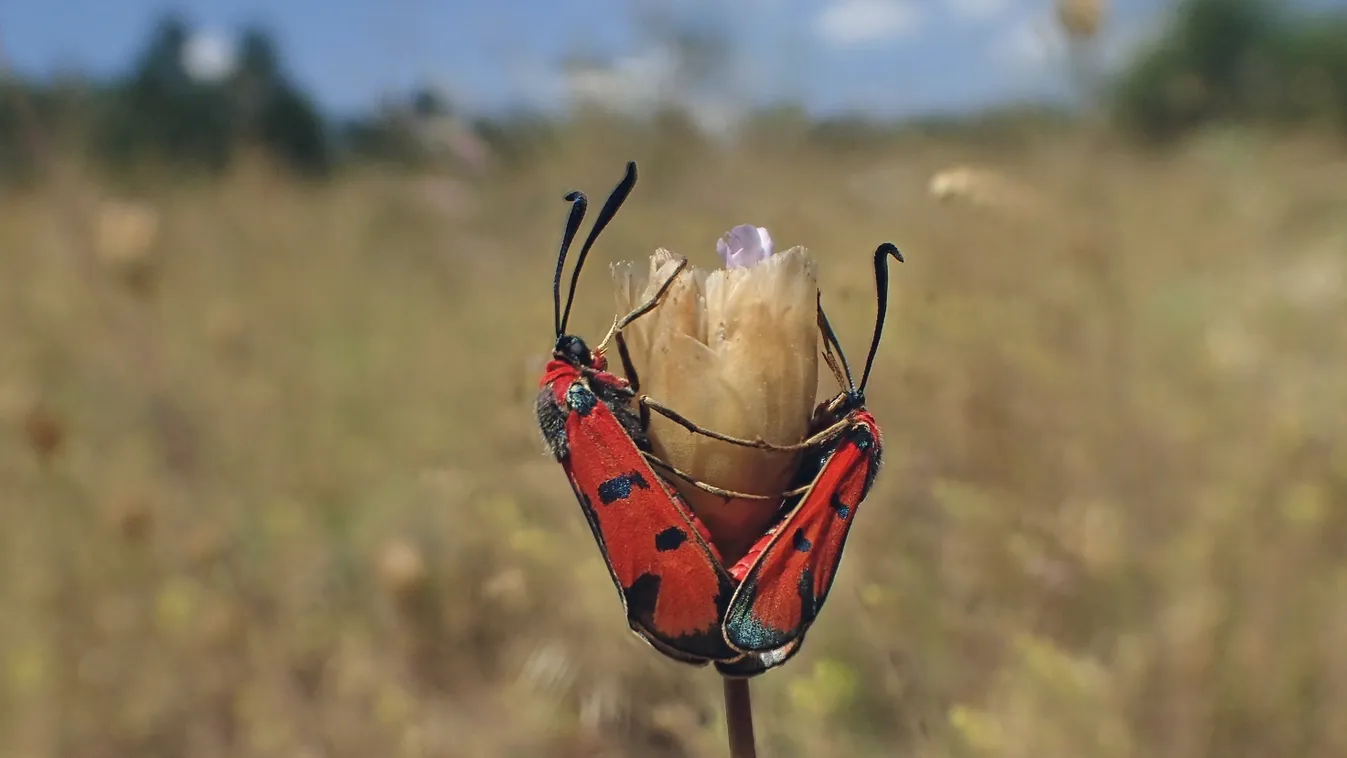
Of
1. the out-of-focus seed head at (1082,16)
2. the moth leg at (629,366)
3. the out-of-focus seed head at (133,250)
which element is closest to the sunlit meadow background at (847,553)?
the out-of-focus seed head at (133,250)

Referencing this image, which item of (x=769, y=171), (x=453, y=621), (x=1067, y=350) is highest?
(x=769, y=171)

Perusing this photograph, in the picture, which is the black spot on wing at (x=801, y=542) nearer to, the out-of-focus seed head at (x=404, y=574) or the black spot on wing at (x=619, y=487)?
the black spot on wing at (x=619, y=487)

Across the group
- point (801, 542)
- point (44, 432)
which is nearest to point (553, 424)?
point (801, 542)

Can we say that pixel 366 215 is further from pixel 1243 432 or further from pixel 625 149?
pixel 1243 432

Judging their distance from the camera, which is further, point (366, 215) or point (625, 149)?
point (366, 215)

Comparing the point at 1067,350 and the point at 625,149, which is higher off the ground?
the point at 625,149

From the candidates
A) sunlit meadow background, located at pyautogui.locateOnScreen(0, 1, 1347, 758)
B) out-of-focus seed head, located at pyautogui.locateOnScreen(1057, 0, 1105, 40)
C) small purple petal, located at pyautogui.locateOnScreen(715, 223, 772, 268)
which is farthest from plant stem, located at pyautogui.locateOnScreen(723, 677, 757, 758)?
out-of-focus seed head, located at pyautogui.locateOnScreen(1057, 0, 1105, 40)

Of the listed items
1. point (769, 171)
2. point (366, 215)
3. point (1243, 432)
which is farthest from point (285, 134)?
point (1243, 432)
